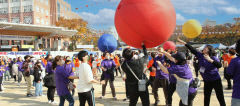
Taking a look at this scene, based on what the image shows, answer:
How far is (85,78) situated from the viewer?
392 cm

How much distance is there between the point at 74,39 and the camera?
4284cm

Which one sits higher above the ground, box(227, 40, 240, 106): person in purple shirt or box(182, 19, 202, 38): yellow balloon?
box(182, 19, 202, 38): yellow balloon

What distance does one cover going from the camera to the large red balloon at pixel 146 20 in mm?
3156

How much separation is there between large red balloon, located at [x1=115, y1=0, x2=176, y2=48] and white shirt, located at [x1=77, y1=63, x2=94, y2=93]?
1.08 meters

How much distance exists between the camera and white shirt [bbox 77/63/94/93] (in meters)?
3.91

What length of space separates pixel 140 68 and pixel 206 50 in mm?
1664

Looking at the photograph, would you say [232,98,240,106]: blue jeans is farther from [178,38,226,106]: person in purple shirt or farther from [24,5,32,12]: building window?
[24,5,32,12]: building window

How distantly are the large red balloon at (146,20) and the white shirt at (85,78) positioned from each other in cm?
108

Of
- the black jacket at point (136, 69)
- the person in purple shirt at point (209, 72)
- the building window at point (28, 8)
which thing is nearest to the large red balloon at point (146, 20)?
the black jacket at point (136, 69)

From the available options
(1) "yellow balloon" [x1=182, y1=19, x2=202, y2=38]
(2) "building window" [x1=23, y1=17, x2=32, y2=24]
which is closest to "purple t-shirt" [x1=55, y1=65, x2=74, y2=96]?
(1) "yellow balloon" [x1=182, y1=19, x2=202, y2=38]

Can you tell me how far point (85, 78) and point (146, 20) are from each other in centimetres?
172

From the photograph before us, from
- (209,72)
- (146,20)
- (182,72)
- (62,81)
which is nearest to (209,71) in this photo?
(209,72)

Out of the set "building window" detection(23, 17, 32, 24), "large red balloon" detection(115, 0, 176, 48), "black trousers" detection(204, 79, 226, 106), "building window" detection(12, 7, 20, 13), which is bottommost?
"black trousers" detection(204, 79, 226, 106)

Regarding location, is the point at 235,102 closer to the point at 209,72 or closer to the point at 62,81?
the point at 209,72
